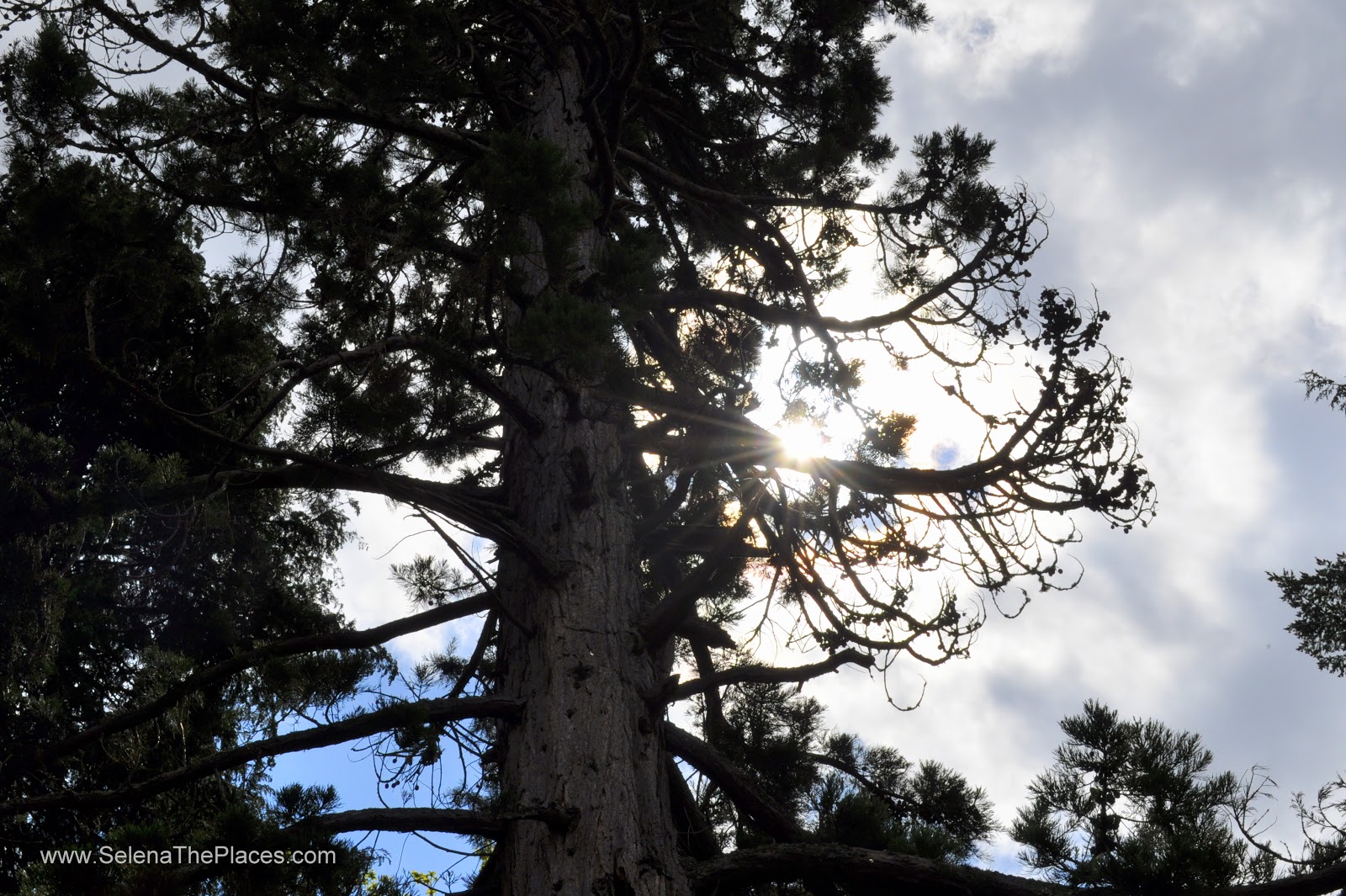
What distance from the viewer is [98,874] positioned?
2.95m

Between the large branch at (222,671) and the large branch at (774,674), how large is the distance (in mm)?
1355

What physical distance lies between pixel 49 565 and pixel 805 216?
24.6 ft

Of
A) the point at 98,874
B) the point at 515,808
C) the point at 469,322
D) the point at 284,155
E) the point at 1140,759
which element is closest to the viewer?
the point at 98,874

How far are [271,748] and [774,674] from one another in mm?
1925

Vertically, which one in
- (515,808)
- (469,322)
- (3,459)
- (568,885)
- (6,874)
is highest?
(3,459)

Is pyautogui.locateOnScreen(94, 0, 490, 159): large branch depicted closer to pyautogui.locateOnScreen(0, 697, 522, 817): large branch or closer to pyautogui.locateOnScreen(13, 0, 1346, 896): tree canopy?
pyautogui.locateOnScreen(13, 0, 1346, 896): tree canopy

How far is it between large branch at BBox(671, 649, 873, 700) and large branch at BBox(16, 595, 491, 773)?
4.45ft

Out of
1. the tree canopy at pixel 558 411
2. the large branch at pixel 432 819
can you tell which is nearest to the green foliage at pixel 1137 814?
the tree canopy at pixel 558 411

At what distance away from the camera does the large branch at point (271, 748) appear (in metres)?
3.45

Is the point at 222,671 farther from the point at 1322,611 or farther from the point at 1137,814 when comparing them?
the point at 1322,611

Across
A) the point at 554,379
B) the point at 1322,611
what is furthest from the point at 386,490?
the point at 1322,611

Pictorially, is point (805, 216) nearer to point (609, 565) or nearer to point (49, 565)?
point (609, 565)

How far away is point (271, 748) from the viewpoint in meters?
3.62

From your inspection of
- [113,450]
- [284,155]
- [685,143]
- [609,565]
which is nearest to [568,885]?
[609,565]
